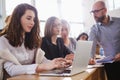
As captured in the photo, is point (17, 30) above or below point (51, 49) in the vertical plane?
above

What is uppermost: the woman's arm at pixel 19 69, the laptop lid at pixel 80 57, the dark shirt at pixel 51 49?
the laptop lid at pixel 80 57

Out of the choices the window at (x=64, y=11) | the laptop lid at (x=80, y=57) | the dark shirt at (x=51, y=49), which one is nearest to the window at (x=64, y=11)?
the window at (x=64, y=11)

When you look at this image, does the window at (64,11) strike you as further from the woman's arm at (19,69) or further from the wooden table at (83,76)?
the woman's arm at (19,69)

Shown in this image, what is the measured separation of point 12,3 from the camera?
448cm

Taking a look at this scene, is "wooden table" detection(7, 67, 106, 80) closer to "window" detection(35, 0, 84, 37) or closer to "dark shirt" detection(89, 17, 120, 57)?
"dark shirt" detection(89, 17, 120, 57)

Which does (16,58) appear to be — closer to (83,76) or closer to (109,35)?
(83,76)

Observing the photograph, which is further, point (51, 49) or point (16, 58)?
point (51, 49)

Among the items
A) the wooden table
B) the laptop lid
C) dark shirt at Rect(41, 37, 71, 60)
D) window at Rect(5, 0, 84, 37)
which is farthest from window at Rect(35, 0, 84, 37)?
the laptop lid

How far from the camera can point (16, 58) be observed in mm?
1530

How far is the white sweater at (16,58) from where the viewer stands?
1418 millimetres

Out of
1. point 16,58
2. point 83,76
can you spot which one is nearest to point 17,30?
point 16,58

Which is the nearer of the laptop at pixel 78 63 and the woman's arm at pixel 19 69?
the laptop at pixel 78 63

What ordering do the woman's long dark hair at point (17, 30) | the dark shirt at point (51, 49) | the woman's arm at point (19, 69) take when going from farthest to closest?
the dark shirt at point (51, 49) → the woman's long dark hair at point (17, 30) → the woman's arm at point (19, 69)

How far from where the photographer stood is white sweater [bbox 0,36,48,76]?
55.8 inches
